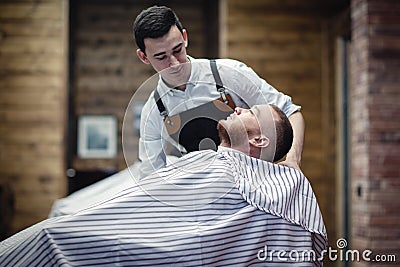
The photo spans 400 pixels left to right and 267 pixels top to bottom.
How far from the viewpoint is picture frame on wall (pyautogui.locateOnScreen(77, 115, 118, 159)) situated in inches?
251

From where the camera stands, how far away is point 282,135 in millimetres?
2385

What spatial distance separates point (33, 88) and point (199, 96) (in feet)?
9.72

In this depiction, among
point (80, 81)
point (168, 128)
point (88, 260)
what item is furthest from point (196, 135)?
point (80, 81)

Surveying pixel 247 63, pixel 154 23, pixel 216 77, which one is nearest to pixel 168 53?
pixel 154 23

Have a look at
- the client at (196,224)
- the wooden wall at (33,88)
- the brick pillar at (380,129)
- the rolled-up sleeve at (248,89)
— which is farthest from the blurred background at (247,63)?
the client at (196,224)

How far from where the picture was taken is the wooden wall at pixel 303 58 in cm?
548

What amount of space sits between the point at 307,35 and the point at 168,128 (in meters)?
3.14

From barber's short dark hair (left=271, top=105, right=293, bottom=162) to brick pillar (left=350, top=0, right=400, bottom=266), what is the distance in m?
1.84

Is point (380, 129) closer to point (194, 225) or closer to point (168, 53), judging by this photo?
point (168, 53)

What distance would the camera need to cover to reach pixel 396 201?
4.11 m

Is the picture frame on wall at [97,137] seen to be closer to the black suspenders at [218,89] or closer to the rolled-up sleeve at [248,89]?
the black suspenders at [218,89]

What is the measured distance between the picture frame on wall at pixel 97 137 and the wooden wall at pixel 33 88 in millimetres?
1021

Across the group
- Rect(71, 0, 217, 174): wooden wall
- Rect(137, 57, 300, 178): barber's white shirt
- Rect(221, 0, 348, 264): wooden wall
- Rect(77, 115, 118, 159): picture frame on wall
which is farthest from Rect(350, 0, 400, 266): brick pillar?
Rect(77, 115, 118, 159): picture frame on wall

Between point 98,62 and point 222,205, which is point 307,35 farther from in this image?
point 222,205
